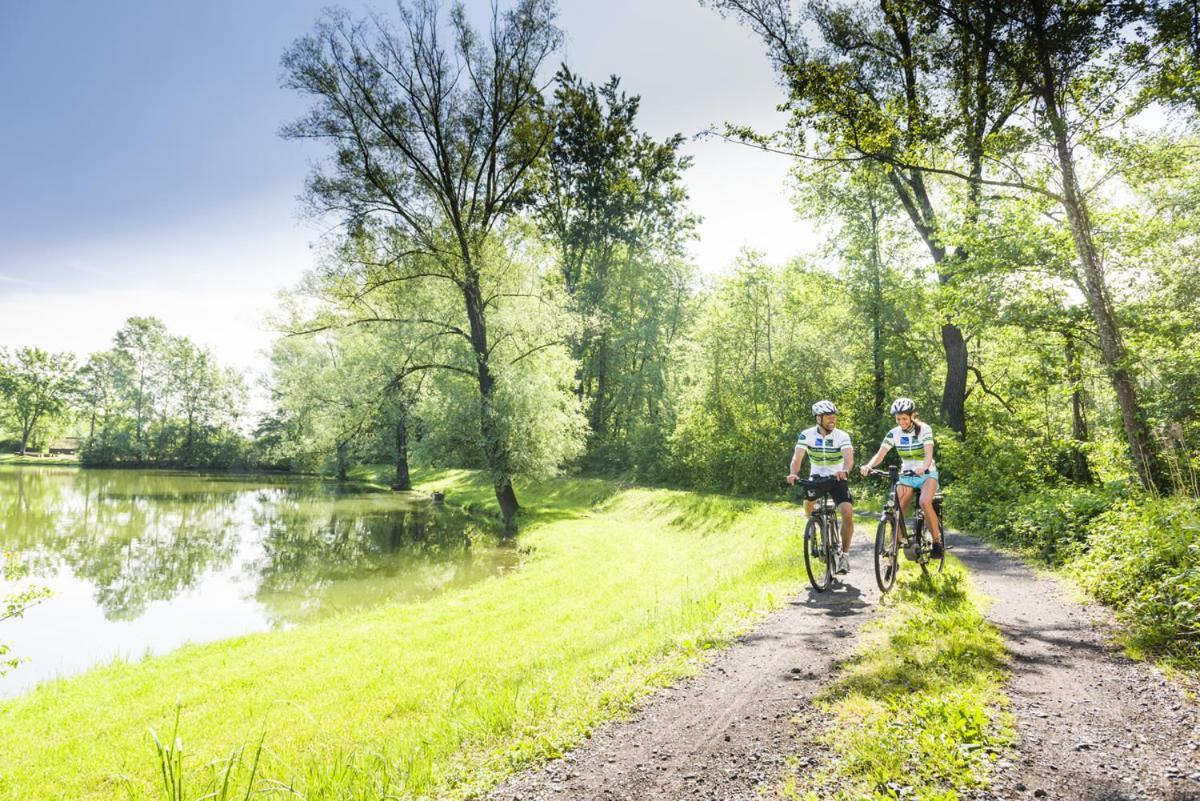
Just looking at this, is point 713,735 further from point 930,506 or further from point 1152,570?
point 1152,570

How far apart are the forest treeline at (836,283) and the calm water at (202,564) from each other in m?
3.66

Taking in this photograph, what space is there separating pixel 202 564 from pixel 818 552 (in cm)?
1892

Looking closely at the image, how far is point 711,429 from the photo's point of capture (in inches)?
994

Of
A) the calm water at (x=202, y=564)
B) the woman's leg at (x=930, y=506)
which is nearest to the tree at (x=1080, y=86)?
the woman's leg at (x=930, y=506)

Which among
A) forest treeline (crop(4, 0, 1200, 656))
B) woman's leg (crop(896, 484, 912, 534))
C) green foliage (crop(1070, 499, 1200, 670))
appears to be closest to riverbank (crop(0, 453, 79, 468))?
forest treeline (crop(4, 0, 1200, 656))

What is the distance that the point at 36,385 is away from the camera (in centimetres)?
7138

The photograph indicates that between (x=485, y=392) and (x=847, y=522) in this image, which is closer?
(x=847, y=522)

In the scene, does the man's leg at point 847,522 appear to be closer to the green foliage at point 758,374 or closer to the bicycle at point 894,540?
the bicycle at point 894,540

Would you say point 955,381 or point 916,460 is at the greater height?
point 955,381

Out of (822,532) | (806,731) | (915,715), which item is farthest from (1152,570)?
(806,731)

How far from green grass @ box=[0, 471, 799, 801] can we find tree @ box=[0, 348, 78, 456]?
87.4m

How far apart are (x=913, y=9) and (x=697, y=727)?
44.5ft

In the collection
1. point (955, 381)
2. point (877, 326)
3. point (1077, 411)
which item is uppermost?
point (877, 326)

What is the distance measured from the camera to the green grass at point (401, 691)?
4285mm
